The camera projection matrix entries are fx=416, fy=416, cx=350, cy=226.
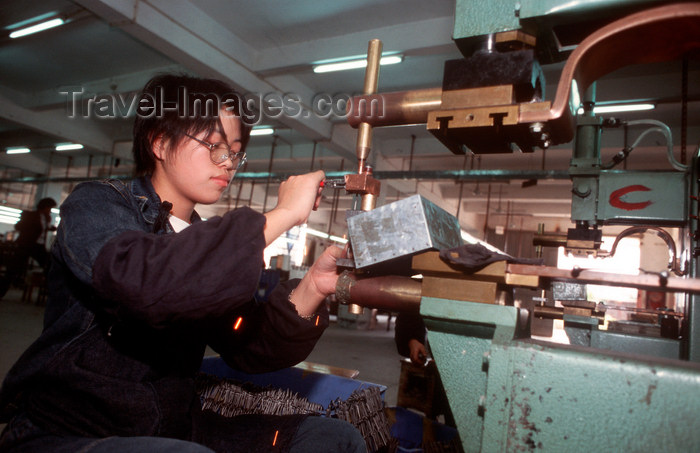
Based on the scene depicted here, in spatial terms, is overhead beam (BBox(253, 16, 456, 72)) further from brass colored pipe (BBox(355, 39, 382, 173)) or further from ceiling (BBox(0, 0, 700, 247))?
brass colored pipe (BBox(355, 39, 382, 173))

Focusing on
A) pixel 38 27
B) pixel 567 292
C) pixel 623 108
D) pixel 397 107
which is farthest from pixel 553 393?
pixel 38 27

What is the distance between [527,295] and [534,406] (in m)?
10.1

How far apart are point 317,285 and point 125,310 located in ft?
1.53

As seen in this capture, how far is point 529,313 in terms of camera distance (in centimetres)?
75

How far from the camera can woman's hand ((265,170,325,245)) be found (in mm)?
820

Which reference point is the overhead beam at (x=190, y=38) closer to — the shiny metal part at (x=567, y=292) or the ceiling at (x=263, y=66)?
the ceiling at (x=263, y=66)

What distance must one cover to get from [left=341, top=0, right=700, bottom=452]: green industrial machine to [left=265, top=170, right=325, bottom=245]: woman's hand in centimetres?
14

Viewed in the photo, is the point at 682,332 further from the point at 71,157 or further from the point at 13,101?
the point at 71,157

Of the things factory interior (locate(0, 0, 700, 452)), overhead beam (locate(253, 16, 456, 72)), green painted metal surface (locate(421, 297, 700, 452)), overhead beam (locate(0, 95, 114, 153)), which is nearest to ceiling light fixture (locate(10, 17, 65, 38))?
factory interior (locate(0, 0, 700, 452))

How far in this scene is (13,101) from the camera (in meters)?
6.34

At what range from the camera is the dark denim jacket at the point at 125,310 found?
0.66 meters

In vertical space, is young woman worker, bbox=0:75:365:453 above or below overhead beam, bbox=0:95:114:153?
below

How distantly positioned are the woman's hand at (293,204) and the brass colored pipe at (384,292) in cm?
17

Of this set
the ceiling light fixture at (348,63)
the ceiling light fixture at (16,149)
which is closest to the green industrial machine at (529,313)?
the ceiling light fixture at (348,63)
